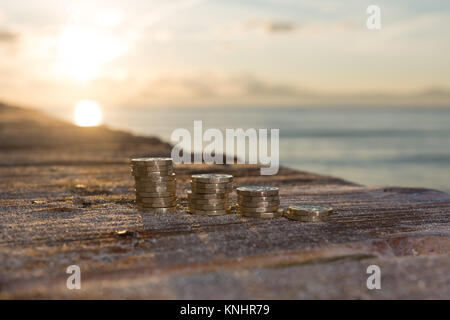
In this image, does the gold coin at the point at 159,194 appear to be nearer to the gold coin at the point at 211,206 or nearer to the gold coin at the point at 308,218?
the gold coin at the point at 211,206

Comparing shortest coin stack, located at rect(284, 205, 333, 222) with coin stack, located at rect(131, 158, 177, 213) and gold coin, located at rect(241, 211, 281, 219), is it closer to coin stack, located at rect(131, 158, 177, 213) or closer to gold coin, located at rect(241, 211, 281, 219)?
gold coin, located at rect(241, 211, 281, 219)

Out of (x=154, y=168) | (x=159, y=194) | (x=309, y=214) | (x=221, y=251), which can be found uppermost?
(x=154, y=168)

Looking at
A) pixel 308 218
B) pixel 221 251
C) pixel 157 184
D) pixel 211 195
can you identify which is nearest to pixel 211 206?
pixel 211 195

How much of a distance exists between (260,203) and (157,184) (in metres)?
1.02

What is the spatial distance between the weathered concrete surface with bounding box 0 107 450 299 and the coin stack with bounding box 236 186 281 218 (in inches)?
4.1

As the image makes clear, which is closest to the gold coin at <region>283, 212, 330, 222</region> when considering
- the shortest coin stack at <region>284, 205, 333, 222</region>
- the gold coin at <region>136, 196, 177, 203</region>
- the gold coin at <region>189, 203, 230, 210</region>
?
the shortest coin stack at <region>284, 205, 333, 222</region>

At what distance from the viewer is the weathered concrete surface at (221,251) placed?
295cm

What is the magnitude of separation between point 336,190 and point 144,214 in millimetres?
2818

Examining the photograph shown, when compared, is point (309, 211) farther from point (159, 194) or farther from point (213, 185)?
point (159, 194)

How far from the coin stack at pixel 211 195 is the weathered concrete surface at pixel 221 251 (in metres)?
0.11

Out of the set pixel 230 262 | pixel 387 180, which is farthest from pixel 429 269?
pixel 387 180

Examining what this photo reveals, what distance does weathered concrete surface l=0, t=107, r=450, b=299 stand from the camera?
295cm

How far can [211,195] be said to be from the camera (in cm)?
439

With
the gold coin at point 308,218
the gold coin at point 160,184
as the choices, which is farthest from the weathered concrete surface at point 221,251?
the gold coin at point 160,184
